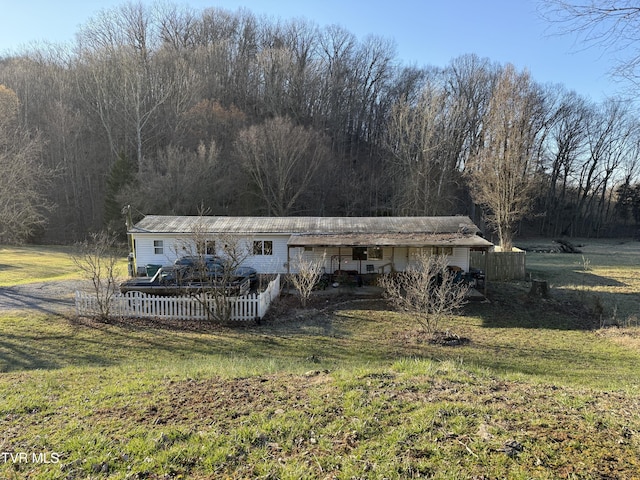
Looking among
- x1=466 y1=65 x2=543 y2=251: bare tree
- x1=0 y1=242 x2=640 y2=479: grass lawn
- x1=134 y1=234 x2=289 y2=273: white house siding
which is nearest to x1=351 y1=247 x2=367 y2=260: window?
x1=134 y1=234 x2=289 y2=273: white house siding

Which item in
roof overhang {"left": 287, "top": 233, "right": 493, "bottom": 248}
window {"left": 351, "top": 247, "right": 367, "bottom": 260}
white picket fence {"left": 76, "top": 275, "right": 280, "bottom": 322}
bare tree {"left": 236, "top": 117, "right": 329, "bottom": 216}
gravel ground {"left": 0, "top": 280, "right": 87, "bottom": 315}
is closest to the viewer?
white picket fence {"left": 76, "top": 275, "right": 280, "bottom": 322}

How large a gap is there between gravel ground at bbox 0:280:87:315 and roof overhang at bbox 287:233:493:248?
9.26 metres

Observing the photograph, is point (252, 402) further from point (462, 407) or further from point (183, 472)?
point (462, 407)

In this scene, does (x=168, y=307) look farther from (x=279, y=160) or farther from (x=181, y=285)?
(x=279, y=160)

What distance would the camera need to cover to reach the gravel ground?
1395 centimetres

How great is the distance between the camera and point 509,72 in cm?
2791

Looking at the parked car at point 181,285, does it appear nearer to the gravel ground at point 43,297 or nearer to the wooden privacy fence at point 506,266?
the gravel ground at point 43,297

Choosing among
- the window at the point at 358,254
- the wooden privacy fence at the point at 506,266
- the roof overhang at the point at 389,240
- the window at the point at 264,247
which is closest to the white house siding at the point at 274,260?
the window at the point at 264,247

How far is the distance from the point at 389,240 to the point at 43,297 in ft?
49.8

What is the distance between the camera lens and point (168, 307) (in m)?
13.0

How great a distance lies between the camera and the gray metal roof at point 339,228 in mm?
18516

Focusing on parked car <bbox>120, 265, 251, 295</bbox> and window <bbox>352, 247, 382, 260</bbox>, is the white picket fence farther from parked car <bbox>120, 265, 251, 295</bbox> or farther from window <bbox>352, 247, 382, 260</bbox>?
window <bbox>352, 247, 382, 260</bbox>

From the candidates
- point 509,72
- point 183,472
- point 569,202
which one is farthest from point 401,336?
point 569,202

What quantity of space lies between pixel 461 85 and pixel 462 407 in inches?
2021
